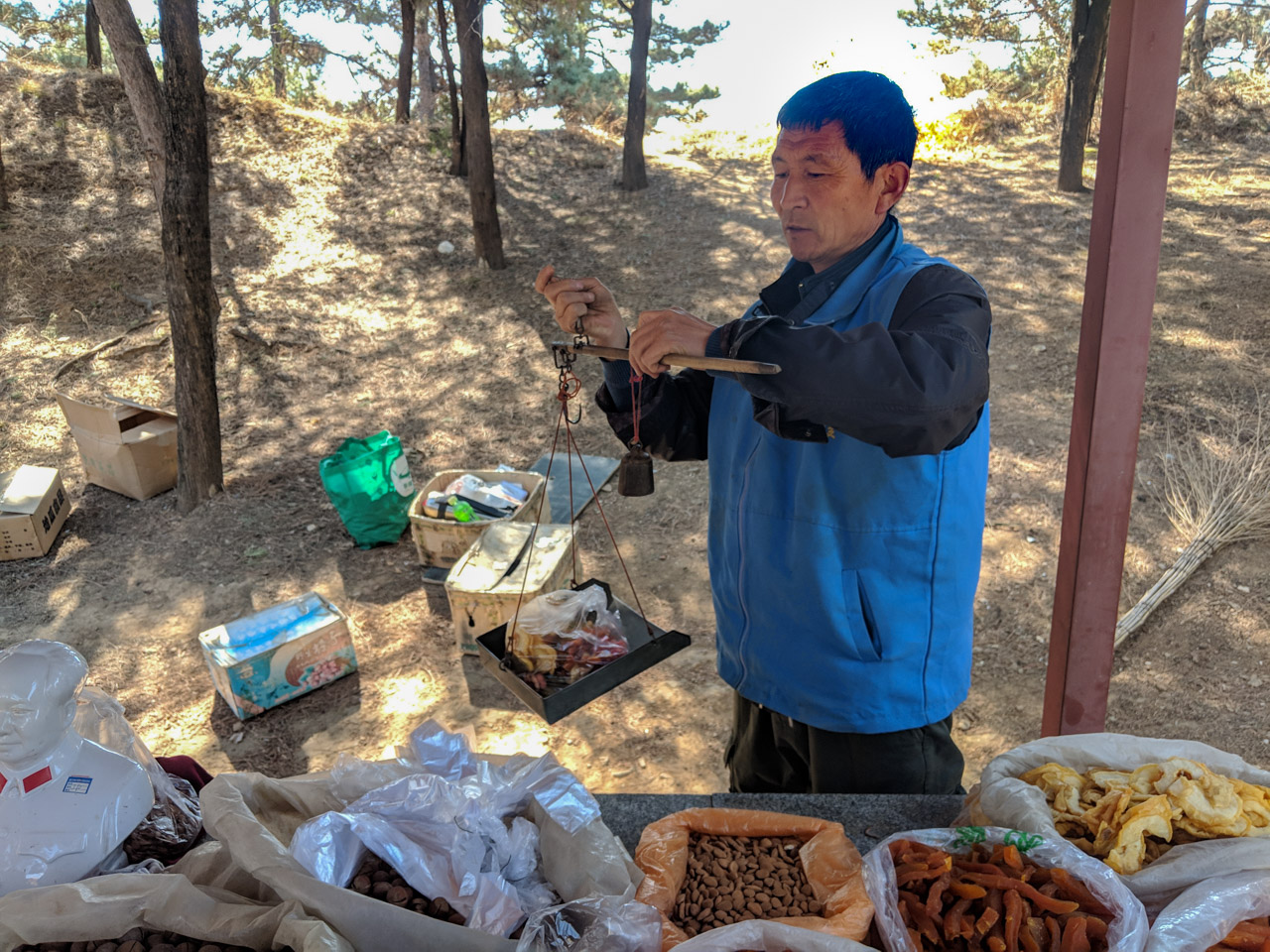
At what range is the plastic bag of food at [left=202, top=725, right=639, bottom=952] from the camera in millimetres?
1188

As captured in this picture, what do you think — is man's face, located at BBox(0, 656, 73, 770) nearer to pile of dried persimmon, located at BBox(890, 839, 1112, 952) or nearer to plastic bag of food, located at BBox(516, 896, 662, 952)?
plastic bag of food, located at BBox(516, 896, 662, 952)

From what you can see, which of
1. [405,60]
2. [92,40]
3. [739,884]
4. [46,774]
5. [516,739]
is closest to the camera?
[46,774]

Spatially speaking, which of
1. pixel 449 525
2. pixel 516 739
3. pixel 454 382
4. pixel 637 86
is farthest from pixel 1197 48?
pixel 516 739

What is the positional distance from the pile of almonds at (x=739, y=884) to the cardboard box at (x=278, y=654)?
2.65 m

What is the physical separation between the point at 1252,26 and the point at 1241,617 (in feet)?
39.7

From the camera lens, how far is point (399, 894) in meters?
1.26

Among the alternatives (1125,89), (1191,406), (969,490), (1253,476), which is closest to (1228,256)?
(1191,406)

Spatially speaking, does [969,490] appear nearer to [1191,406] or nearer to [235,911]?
[235,911]

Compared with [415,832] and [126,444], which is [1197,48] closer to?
[126,444]

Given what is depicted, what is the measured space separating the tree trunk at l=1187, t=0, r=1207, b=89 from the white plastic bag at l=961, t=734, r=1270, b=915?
39.2 feet

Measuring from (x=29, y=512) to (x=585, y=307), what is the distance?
469cm

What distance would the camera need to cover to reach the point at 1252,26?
38.3 ft

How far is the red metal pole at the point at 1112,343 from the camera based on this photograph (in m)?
1.74

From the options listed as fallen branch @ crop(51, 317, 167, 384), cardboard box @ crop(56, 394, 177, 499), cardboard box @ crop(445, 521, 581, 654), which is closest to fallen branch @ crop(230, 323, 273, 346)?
fallen branch @ crop(51, 317, 167, 384)
